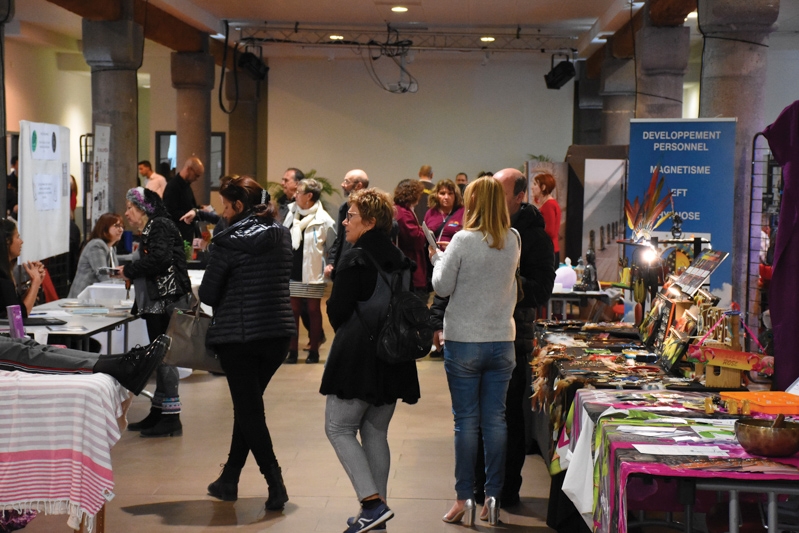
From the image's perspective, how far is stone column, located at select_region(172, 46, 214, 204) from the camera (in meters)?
13.5

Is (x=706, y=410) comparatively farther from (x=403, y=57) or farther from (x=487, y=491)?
(x=403, y=57)

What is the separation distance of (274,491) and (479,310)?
1.30 m

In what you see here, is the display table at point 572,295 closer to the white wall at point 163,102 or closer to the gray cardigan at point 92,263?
the gray cardigan at point 92,263

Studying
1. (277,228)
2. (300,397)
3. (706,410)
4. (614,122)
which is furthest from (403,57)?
(706,410)

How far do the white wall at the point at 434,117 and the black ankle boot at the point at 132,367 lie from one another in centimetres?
1348

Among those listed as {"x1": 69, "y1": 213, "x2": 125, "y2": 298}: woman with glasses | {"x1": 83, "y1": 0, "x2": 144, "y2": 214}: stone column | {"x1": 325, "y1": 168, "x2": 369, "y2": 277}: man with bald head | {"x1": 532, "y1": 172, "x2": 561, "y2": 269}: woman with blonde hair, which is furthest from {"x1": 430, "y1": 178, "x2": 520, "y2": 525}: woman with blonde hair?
{"x1": 83, "y1": 0, "x2": 144, "y2": 214}: stone column

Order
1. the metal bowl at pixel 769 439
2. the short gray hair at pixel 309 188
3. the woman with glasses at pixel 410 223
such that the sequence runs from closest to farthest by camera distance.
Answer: the metal bowl at pixel 769 439
the woman with glasses at pixel 410 223
the short gray hair at pixel 309 188

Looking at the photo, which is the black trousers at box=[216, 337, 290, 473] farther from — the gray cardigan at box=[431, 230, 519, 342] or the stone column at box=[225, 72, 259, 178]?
the stone column at box=[225, 72, 259, 178]

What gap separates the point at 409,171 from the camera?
55.6 ft

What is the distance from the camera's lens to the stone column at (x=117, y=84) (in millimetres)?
10227

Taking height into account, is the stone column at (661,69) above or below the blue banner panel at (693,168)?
above

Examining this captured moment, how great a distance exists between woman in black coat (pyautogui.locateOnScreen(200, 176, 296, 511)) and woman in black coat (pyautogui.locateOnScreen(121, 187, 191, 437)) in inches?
46.6

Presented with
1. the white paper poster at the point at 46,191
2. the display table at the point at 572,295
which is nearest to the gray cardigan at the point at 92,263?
the white paper poster at the point at 46,191

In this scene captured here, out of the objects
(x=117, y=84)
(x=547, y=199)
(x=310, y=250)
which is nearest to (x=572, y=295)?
(x=547, y=199)
